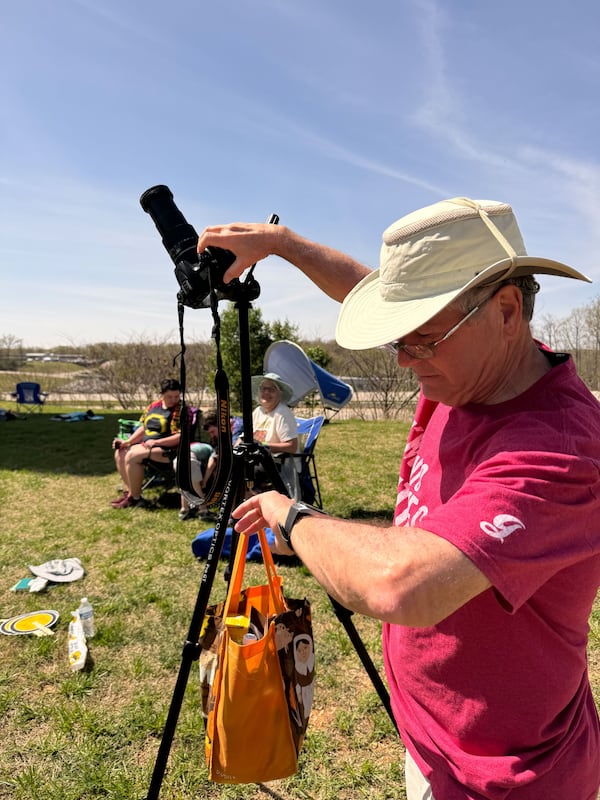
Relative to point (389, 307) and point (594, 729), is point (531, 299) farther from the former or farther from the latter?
point (594, 729)

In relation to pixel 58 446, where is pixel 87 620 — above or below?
below

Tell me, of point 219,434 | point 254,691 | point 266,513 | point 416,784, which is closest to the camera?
point 266,513

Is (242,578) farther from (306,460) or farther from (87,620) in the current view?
(306,460)

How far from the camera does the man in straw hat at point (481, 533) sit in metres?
0.76

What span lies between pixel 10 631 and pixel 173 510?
8.83ft

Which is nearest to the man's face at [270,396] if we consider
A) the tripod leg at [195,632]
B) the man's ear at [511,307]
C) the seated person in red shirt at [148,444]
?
the seated person in red shirt at [148,444]

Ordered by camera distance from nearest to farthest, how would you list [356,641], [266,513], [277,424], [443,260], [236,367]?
[443,260], [266,513], [356,641], [277,424], [236,367]

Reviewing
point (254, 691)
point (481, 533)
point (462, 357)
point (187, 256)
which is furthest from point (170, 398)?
point (481, 533)

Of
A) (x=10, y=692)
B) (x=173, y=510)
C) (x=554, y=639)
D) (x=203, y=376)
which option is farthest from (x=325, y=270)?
(x=203, y=376)

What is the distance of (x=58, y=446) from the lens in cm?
986

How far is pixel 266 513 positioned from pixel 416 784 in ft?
2.42

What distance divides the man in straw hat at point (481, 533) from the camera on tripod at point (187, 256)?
1.69 ft

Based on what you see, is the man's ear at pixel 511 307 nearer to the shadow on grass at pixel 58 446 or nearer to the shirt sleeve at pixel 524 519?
the shirt sleeve at pixel 524 519

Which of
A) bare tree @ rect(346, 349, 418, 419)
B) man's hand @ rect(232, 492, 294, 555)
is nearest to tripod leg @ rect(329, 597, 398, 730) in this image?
man's hand @ rect(232, 492, 294, 555)
